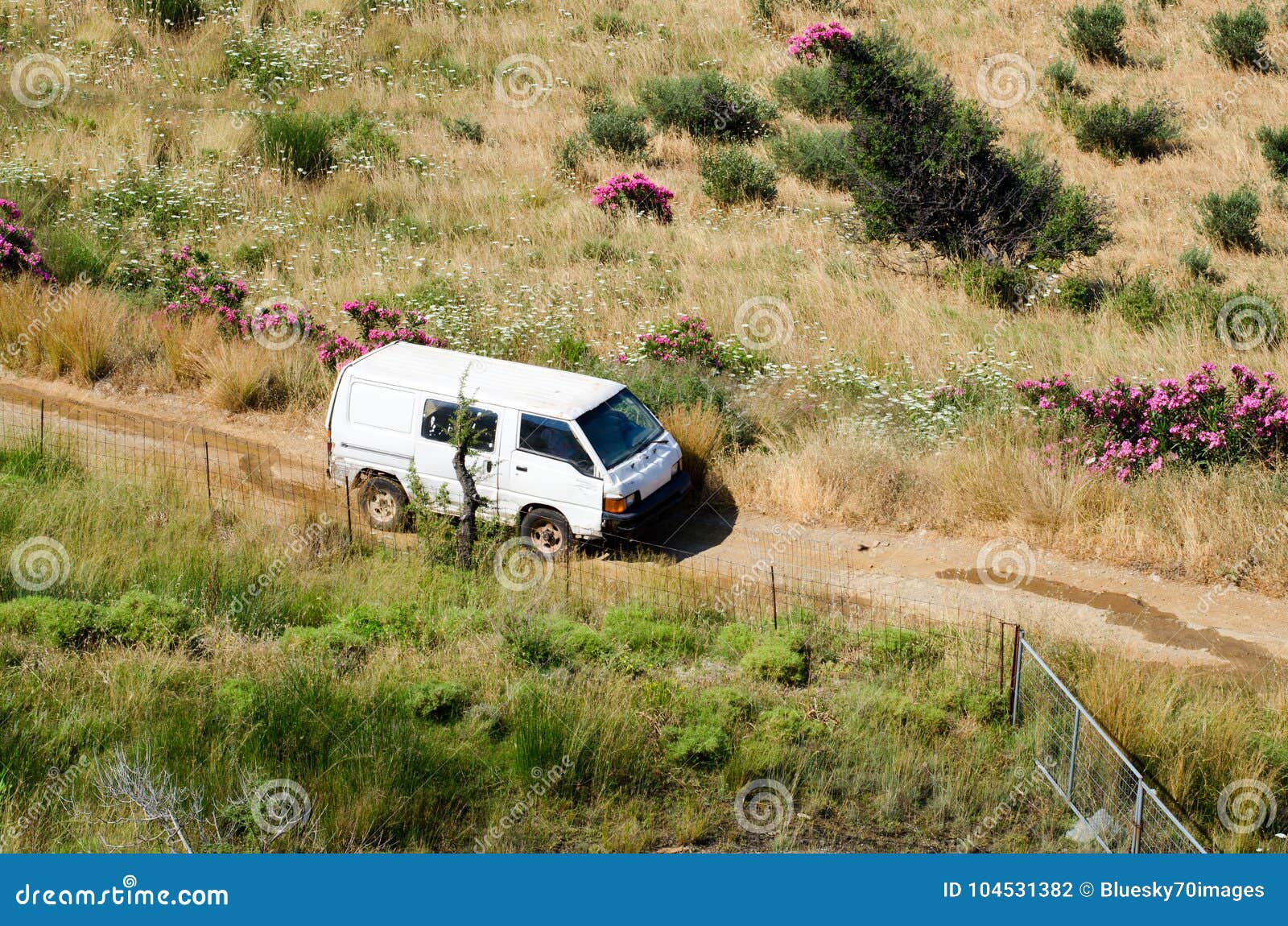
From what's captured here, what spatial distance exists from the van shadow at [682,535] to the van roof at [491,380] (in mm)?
1334

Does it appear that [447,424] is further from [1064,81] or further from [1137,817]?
[1064,81]

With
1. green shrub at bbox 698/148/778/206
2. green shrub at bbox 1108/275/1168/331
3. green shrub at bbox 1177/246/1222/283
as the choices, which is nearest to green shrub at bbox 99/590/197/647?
green shrub at bbox 1108/275/1168/331

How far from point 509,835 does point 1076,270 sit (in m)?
14.0

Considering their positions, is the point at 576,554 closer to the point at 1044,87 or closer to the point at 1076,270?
the point at 1076,270

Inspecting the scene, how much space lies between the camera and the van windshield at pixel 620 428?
1181cm

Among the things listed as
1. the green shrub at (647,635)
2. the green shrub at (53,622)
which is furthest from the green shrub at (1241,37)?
the green shrub at (53,622)

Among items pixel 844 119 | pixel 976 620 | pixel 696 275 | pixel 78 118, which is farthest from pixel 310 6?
pixel 976 620

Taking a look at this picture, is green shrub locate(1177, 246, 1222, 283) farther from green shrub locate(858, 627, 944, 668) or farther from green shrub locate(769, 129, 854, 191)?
green shrub locate(858, 627, 944, 668)

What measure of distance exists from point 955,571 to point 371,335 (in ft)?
24.8

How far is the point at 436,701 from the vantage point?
28.0 ft

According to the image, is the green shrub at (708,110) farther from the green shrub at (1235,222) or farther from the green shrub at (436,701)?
the green shrub at (436,701)

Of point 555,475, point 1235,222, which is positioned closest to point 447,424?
point 555,475

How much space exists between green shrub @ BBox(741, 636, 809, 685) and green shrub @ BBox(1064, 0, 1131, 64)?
21.9 metres

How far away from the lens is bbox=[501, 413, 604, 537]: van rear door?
38.3ft
